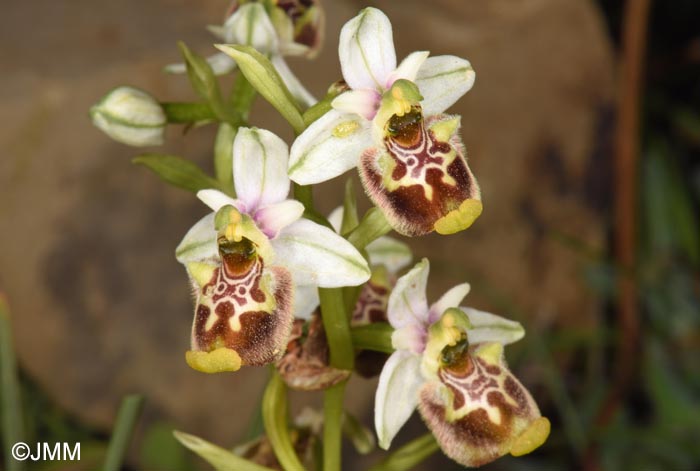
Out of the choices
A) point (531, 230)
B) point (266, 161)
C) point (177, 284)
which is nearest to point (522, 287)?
point (531, 230)

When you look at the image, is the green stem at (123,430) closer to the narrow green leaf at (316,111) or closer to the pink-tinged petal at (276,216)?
the pink-tinged petal at (276,216)

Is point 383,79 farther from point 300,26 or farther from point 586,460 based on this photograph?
point 586,460

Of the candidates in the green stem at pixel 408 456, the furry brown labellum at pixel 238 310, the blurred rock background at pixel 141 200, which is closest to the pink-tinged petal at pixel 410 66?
the furry brown labellum at pixel 238 310

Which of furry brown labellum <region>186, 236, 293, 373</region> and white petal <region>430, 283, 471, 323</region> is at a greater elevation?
furry brown labellum <region>186, 236, 293, 373</region>

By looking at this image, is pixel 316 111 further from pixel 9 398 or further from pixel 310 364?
pixel 9 398

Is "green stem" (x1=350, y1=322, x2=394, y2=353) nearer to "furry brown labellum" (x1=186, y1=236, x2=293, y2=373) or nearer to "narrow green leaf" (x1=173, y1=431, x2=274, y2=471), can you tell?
"furry brown labellum" (x1=186, y1=236, x2=293, y2=373)

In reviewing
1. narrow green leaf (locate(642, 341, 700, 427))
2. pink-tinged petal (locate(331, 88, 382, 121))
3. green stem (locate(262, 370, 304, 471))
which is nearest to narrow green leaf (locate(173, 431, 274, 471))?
green stem (locate(262, 370, 304, 471))

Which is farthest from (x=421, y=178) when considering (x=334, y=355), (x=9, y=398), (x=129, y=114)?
(x=9, y=398)
